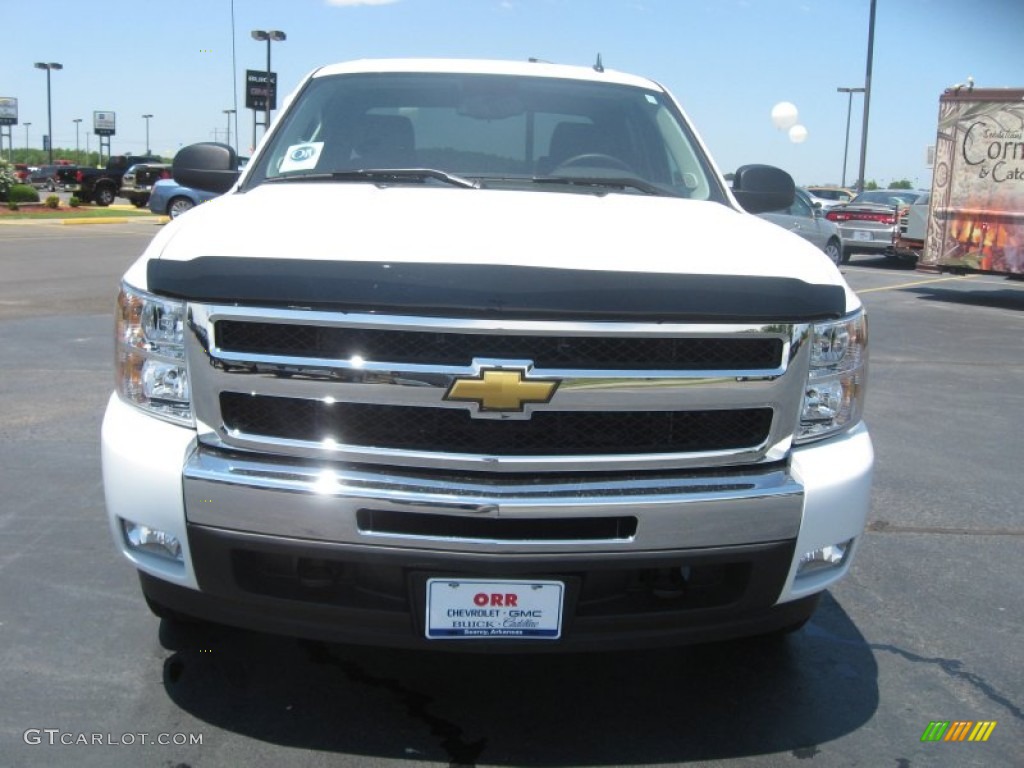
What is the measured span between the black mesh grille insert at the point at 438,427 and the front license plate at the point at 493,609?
1.06ft

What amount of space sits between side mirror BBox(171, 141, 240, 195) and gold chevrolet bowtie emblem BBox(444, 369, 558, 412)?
233cm

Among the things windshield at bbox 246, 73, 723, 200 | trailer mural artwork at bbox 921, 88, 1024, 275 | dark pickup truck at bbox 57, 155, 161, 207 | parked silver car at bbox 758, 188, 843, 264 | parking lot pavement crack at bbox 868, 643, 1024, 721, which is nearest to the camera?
parking lot pavement crack at bbox 868, 643, 1024, 721

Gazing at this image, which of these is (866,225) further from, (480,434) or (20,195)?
(20,195)

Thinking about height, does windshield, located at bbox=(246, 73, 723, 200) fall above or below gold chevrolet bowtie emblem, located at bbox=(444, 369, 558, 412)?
above

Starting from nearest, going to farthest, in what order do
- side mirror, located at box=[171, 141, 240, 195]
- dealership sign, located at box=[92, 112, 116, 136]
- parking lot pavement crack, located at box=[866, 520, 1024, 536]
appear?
1. side mirror, located at box=[171, 141, 240, 195]
2. parking lot pavement crack, located at box=[866, 520, 1024, 536]
3. dealership sign, located at box=[92, 112, 116, 136]

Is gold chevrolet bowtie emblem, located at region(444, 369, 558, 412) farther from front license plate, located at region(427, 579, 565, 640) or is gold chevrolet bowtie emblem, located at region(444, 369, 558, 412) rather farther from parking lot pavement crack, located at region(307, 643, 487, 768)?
parking lot pavement crack, located at region(307, 643, 487, 768)

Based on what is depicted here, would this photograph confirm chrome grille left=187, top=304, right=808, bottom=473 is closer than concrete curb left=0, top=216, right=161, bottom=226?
Yes

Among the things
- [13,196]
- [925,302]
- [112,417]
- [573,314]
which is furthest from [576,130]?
[13,196]

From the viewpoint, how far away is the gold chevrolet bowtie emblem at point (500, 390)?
255 cm

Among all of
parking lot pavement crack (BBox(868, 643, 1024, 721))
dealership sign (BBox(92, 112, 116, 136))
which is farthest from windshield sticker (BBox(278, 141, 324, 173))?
dealership sign (BBox(92, 112, 116, 136))

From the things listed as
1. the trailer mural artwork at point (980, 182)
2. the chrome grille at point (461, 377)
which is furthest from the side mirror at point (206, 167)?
the trailer mural artwork at point (980, 182)

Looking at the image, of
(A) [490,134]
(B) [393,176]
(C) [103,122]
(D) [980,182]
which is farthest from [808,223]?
(C) [103,122]

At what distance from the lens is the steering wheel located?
427 cm

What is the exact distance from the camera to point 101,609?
3.66 metres
